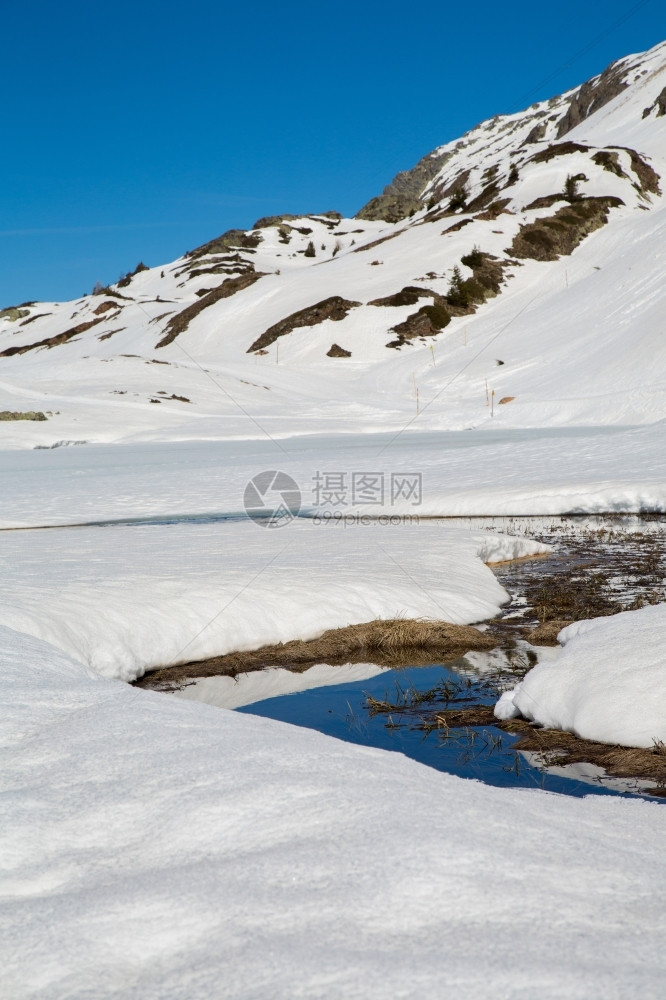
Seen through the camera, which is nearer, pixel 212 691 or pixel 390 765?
pixel 390 765

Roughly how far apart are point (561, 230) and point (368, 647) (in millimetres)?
75589

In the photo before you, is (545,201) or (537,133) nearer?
(545,201)

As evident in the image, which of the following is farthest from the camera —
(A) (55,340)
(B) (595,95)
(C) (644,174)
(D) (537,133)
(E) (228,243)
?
(D) (537,133)

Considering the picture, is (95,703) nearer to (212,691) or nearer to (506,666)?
(212,691)

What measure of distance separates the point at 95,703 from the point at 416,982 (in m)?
3.30

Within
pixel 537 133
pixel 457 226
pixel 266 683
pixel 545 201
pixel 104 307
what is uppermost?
pixel 537 133

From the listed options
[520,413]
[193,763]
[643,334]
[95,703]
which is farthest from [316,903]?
[643,334]

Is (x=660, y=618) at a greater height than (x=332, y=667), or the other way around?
(x=660, y=618)

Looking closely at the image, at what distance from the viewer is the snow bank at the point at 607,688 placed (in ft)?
19.2

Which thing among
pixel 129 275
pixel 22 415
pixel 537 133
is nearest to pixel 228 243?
pixel 129 275

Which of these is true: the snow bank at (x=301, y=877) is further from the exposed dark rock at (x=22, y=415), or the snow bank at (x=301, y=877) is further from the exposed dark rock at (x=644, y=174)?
the exposed dark rock at (x=644, y=174)

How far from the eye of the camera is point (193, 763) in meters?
4.07

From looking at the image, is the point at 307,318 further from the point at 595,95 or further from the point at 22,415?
the point at 595,95

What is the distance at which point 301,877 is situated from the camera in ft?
9.89
